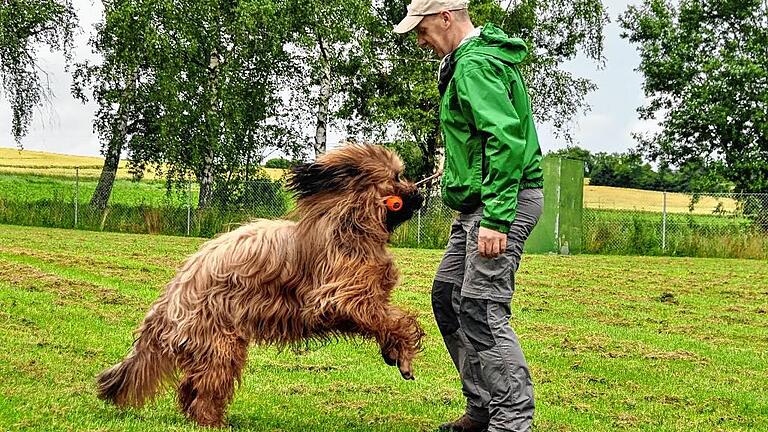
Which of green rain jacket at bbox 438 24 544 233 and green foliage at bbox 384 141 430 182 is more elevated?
green foliage at bbox 384 141 430 182

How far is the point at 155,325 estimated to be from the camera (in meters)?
4.86

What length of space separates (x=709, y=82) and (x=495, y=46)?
2774cm

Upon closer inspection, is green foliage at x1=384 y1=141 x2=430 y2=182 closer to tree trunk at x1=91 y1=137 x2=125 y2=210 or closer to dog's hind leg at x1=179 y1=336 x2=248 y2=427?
tree trunk at x1=91 y1=137 x2=125 y2=210

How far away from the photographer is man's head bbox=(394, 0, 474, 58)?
14.0ft

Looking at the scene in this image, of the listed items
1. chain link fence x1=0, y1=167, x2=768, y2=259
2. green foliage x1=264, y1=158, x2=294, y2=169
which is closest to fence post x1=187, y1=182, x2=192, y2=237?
chain link fence x1=0, y1=167, x2=768, y2=259

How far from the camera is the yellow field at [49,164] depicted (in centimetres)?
2964

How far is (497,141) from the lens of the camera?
157 inches

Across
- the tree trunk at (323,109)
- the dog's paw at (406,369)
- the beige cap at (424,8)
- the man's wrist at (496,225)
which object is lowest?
the dog's paw at (406,369)

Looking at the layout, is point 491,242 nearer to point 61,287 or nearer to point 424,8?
point 424,8

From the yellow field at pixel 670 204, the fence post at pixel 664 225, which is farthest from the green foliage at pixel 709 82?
the fence post at pixel 664 225

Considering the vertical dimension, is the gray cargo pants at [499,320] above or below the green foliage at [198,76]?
below

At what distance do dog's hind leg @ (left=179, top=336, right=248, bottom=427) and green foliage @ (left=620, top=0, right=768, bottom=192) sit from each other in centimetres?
2722

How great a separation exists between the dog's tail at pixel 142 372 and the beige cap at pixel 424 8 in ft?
6.50

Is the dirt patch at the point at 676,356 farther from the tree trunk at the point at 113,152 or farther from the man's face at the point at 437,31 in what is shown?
the tree trunk at the point at 113,152
